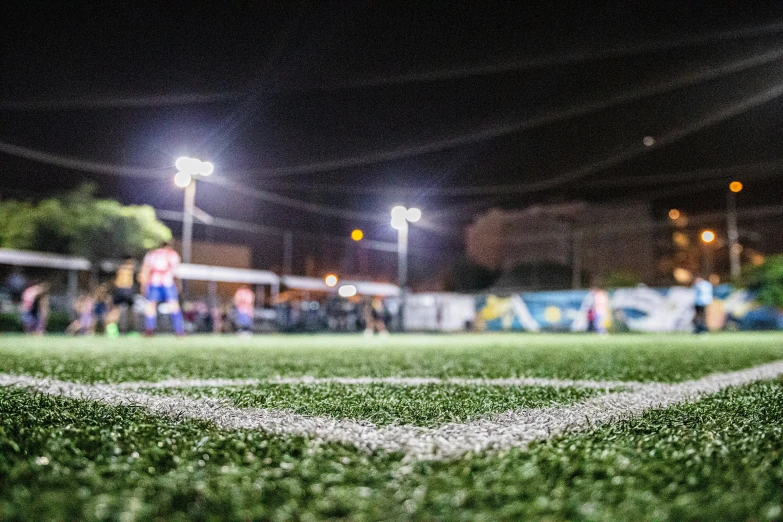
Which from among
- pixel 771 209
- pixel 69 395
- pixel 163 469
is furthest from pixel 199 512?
pixel 771 209

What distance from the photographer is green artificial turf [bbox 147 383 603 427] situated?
1945 mm

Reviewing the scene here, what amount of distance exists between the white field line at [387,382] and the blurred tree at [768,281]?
21.3m

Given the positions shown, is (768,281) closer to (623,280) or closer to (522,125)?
(623,280)

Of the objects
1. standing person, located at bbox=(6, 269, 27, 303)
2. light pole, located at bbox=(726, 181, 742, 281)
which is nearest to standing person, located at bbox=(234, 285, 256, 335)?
standing person, located at bbox=(6, 269, 27, 303)

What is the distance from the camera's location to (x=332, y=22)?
14242mm

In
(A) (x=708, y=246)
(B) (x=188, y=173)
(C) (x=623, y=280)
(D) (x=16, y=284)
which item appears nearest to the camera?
(D) (x=16, y=284)

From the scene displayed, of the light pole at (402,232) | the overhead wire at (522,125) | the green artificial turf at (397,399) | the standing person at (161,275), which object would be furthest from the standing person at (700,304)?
the green artificial turf at (397,399)

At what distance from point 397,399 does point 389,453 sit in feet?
3.50

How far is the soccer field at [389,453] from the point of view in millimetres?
966

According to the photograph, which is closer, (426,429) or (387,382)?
(426,429)

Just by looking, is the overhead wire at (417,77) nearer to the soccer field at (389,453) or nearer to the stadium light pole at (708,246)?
the stadium light pole at (708,246)

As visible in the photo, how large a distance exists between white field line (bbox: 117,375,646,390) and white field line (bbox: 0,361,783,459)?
0.23 metres

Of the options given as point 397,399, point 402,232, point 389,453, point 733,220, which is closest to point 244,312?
point 402,232

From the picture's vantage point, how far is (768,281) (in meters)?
21.0
